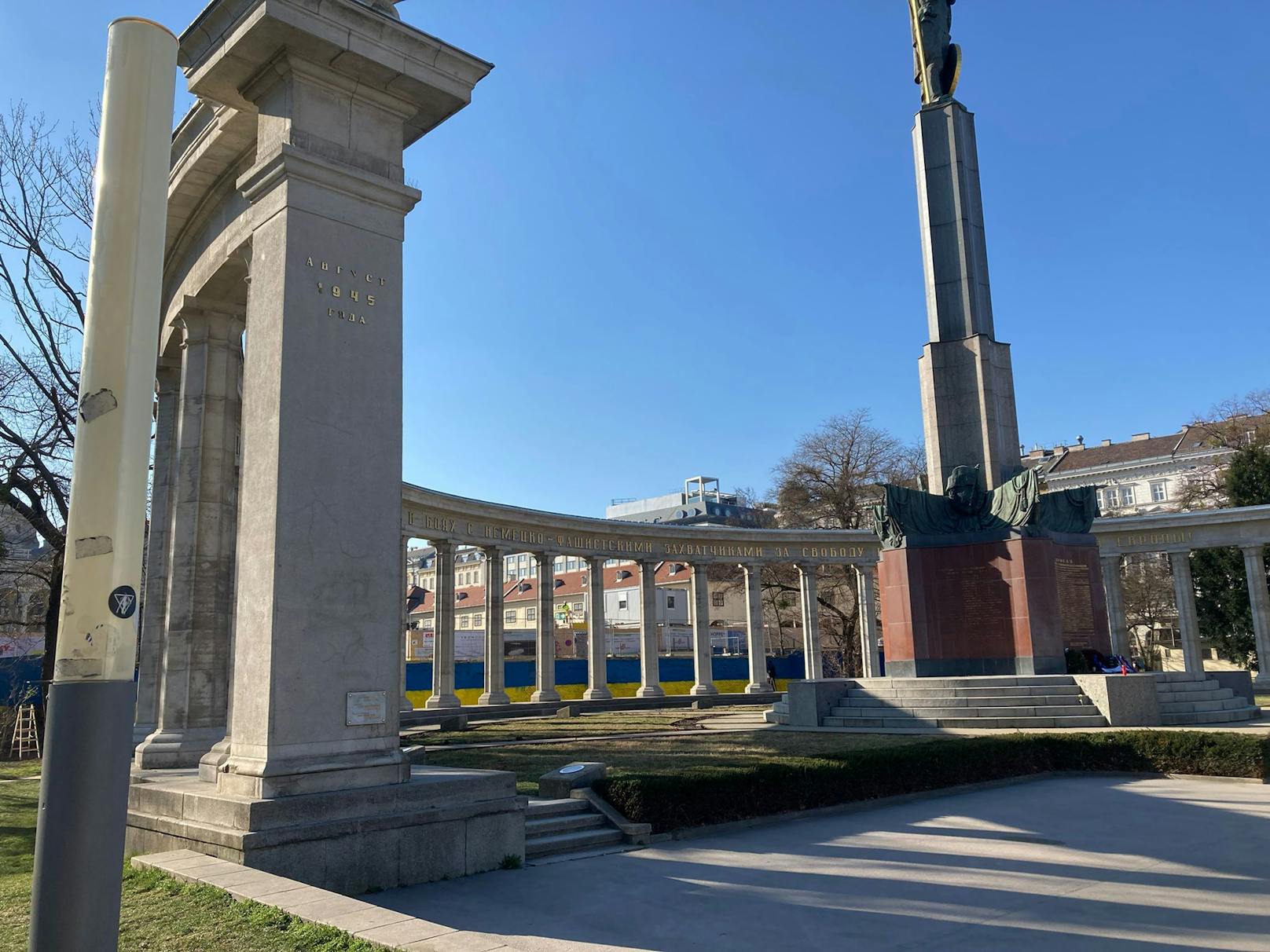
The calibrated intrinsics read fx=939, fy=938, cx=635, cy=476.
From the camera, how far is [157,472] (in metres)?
20.8

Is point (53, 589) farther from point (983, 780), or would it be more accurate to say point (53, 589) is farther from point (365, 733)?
point (983, 780)

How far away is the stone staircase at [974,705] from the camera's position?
23688 mm

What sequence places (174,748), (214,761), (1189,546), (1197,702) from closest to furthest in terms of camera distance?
(214,761) → (174,748) → (1197,702) → (1189,546)

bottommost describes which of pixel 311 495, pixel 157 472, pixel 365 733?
pixel 365 733

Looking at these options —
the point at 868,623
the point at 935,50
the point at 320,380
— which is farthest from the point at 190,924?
the point at 868,623

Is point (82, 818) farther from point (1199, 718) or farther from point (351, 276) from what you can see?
point (1199, 718)

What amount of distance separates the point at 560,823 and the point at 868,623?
→ 41.1 m

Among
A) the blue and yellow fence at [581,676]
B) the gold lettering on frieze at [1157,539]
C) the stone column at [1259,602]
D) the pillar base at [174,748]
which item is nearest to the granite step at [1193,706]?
the pillar base at [174,748]

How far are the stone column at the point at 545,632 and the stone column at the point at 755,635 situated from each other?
36.8 ft

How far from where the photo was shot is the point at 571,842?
13219 millimetres

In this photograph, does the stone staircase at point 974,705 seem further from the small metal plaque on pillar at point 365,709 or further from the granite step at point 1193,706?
the small metal plaque on pillar at point 365,709

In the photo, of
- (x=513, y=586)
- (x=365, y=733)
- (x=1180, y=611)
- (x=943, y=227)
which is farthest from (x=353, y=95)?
(x=513, y=586)

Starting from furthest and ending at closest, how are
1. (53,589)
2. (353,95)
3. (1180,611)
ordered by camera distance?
(1180,611)
(53,589)
(353,95)

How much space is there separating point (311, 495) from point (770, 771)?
28.8ft
